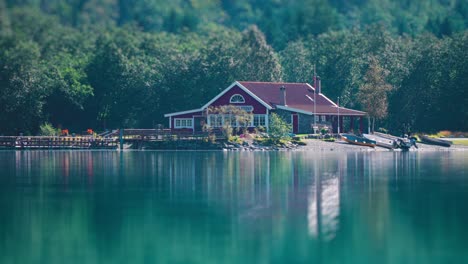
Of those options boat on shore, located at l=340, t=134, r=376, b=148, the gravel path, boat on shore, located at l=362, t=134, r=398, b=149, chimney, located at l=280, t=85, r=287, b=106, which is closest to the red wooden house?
chimney, located at l=280, t=85, r=287, b=106

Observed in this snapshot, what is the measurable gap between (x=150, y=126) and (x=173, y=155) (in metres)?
22.9

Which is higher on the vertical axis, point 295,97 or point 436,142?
point 295,97

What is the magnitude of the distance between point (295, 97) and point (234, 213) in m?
51.7

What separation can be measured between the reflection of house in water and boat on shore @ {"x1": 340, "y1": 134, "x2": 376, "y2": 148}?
1221 inches

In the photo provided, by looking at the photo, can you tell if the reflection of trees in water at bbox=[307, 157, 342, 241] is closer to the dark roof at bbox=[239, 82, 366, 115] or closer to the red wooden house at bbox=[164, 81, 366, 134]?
the red wooden house at bbox=[164, 81, 366, 134]

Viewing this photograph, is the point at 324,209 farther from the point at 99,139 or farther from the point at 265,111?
the point at 265,111

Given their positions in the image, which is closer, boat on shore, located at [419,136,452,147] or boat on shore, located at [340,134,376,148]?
boat on shore, located at [340,134,376,148]

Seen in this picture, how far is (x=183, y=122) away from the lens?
3189 inches

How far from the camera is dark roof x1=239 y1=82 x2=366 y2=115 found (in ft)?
262

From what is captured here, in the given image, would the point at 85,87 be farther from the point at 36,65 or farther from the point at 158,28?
the point at 158,28

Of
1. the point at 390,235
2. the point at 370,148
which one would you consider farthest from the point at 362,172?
the point at 370,148

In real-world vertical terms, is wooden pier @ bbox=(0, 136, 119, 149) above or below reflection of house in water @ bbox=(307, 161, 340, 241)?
above

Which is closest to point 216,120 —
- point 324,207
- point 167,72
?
point 167,72

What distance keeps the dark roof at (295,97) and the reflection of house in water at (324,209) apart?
3733cm
